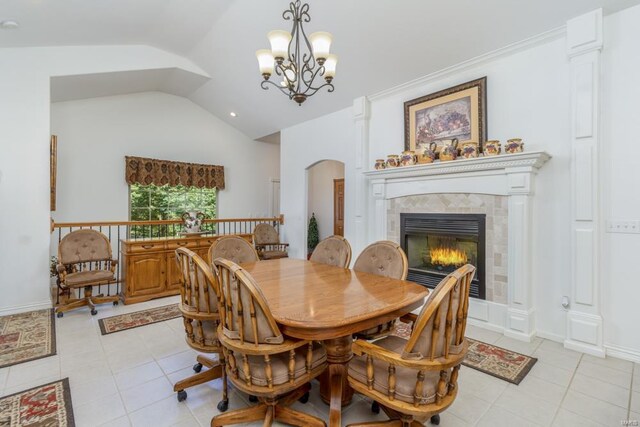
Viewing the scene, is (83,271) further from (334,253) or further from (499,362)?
(499,362)

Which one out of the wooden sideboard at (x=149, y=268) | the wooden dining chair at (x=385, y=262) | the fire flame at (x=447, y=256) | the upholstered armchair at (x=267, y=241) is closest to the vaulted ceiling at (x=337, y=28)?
the fire flame at (x=447, y=256)

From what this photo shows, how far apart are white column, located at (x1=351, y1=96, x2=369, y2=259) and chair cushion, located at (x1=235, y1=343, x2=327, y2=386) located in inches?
121

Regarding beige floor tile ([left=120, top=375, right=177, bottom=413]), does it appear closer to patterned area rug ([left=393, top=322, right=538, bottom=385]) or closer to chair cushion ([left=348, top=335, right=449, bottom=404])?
chair cushion ([left=348, top=335, right=449, bottom=404])

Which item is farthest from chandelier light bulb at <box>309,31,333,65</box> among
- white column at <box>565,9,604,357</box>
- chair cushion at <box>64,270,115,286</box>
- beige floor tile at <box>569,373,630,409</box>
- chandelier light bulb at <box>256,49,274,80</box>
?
chair cushion at <box>64,270,115,286</box>

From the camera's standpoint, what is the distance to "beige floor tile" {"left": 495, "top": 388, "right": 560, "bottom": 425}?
1872 millimetres

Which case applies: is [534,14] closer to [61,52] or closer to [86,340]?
[86,340]

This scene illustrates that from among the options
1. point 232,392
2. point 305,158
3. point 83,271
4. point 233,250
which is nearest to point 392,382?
point 232,392

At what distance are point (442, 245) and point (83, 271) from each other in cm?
470

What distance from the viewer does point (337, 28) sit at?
3.69m

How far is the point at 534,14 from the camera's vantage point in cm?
283

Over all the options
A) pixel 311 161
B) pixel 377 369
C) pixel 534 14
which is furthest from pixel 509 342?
pixel 311 161

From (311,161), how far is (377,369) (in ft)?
15.1

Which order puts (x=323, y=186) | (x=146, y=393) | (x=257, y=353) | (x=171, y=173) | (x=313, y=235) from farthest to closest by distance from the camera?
(x=323, y=186)
(x=313, y=235)
(x=171, y=173)
(x=146, y=393)
(x=257, y=353)

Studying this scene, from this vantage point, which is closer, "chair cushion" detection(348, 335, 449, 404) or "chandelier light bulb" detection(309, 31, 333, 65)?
"chair cushion" detection(348, 335, 449, 404)
